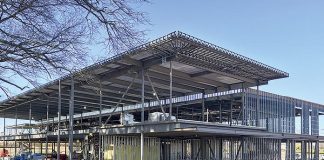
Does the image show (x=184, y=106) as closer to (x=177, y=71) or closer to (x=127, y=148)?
(x=177, y=71)

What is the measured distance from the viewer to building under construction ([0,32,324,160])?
25547 millimetres

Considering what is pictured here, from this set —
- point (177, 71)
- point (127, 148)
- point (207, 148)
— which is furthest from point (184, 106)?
point (127, 148)

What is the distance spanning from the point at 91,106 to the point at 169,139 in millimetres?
16336

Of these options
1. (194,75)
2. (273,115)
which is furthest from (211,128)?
(273,115)

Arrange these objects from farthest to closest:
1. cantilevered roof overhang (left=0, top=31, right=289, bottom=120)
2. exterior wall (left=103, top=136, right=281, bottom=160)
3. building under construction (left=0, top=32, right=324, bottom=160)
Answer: exterior wall (left=103, top=136, right=281, bottom=160) < building under construction (left=0, top=32, right=324, bottom=160) < cantilevered roof overhang (left=0, top=31, right=289, bottom=120)

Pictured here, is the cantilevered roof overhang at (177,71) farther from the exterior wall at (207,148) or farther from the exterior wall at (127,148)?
the exterior wall at (207,148)

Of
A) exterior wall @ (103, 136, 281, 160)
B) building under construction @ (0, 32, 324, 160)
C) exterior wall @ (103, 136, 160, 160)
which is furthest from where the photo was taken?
exterior wall @ (103, 136, 281, 160)

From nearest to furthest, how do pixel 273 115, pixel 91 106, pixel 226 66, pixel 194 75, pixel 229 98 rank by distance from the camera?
pixel 226 66
pixel 194 75
pixel 229 98
pixel 273 115
pixel 91 106

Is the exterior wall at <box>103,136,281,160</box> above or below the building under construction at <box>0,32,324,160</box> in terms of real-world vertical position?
below

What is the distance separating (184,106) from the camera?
1559 inches

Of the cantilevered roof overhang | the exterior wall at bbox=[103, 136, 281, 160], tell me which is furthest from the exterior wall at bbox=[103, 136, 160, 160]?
the cantilevered roof overhang

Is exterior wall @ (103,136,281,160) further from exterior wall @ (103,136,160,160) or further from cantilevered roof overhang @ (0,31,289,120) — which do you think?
cantilevered roof overhang @ (0,31,289,120)

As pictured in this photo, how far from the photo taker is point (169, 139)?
33.1m

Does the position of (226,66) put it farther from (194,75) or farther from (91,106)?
(91,106)
